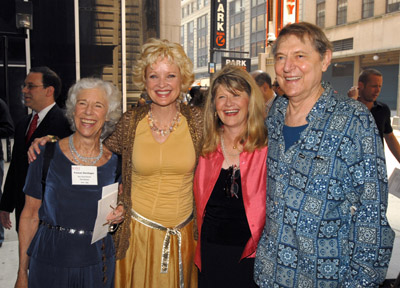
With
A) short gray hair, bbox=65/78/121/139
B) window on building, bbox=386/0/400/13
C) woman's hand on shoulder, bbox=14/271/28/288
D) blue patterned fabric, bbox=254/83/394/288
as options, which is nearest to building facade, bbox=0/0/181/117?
short gray hair, bbox=65/78/121/139

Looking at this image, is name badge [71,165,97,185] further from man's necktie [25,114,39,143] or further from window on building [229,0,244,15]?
window on building [229,0,244,15]

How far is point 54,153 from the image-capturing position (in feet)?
6.71

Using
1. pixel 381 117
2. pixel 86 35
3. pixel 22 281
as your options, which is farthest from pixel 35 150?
pixel 86 35

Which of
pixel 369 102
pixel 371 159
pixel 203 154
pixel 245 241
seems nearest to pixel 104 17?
pixel 369 102

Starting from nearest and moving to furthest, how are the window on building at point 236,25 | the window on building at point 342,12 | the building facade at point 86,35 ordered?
the building facade at point 86,35 → the window on building at point 342,12 → the window on building at point 236,25

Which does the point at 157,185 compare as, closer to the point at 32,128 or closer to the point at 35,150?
the point at 35,150

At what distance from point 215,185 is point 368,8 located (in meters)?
26.2

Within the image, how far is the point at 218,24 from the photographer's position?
715 inches

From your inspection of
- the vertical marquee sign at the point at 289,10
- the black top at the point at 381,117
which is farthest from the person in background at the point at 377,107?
the vertical marquee sign at the point at 289,10

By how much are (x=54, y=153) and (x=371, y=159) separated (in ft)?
5.60

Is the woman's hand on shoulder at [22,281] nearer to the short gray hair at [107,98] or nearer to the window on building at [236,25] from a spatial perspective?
the short gray hair at [107,98]

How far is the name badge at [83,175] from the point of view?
6.52ft

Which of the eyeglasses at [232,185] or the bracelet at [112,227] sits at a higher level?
the eyeglasses at [232,185]

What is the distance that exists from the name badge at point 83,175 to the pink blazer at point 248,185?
71 cm
